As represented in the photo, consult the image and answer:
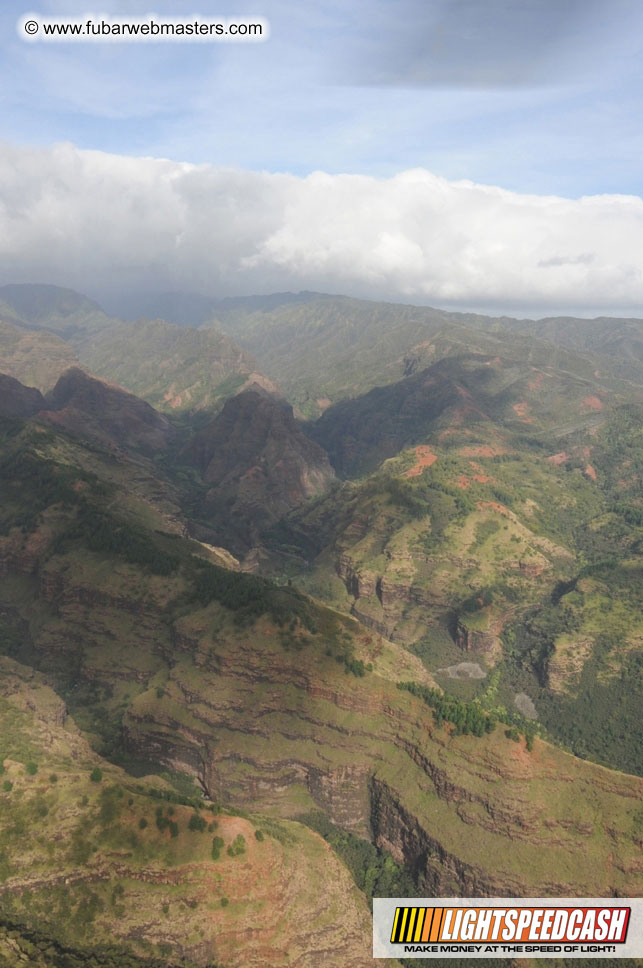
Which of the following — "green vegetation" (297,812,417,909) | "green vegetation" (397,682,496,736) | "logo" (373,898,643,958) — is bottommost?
"green vegetation" (297,812,417,909)

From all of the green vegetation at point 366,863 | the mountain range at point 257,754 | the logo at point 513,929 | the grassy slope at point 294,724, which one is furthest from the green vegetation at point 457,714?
the green vegetation at point 366,863

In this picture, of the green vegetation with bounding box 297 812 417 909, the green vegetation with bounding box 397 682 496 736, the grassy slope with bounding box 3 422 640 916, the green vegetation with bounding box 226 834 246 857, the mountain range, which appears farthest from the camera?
the green vegetation with bounding box 397 682 496 736

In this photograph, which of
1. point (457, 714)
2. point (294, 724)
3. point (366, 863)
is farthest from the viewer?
point (294, 724)

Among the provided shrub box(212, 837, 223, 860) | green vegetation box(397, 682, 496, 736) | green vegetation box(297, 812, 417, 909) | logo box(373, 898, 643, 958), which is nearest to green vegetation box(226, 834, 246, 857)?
shrub box(212, 837, 223, 860)

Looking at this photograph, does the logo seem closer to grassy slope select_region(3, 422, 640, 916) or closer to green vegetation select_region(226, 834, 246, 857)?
grassy slope select_region(3, 422, 640, 916)

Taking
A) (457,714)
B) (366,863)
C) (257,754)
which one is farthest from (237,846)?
(457,714)

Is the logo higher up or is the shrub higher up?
the shrub

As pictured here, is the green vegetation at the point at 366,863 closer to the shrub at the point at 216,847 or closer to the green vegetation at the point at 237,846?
the green vegetation at the point at 237,846

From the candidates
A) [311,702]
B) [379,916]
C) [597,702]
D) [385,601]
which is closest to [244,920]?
[379,916]

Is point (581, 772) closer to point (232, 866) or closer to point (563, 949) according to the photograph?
point (563, 949)

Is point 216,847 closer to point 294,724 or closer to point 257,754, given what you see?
point 257,754
